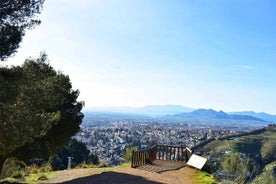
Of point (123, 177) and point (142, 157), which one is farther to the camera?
point (142, 157)

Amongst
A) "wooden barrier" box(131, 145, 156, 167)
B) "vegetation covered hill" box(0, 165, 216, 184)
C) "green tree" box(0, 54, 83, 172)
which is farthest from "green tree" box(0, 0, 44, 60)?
"wooden barrier" box(131, 145, 156, 167)

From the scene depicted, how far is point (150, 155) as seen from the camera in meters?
25.7

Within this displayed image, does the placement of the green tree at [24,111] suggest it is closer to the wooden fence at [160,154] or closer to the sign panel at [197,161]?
the wooden fence at [160,154]

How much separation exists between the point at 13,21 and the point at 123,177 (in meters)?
9.87

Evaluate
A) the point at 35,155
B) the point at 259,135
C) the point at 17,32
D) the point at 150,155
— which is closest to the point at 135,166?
the point at 150,155

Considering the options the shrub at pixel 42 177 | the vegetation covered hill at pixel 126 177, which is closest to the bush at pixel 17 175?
the vegetation covered hill at pixel 126 177

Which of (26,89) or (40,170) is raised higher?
(26,89)

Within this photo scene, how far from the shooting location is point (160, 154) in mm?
28281

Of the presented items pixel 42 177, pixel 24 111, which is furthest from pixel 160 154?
pixel 24 111

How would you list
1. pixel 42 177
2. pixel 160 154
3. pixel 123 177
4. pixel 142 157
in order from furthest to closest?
pixel 160 154 → pixel 142 157 → pixel 123 177 → pixel 42 177

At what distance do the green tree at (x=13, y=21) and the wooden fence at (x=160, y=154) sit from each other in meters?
13.0

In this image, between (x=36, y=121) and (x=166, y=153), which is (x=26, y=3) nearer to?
(x=36, y=121)

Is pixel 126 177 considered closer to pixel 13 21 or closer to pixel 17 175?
pixel 17 175

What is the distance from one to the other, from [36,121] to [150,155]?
44.5ft
